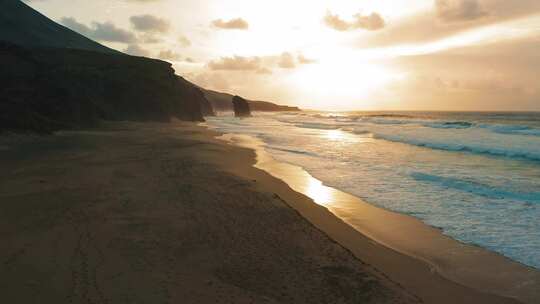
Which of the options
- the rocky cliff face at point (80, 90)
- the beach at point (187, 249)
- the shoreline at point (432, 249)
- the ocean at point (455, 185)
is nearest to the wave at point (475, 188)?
the ocean at point (455, 185)

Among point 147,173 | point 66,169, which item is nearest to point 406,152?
point 147,173

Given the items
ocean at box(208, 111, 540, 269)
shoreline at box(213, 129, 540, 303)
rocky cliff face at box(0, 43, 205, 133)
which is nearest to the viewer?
shoreline at box(213, 129, 540, 303)

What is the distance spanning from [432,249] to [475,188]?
8.54 m

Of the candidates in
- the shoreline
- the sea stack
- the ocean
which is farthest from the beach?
the sea stack

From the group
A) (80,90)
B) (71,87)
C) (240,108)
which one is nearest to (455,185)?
(71,87)

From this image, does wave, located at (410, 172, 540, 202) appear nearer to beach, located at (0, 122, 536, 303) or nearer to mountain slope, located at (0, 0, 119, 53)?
beach, located at (0, 122, 536, 303)

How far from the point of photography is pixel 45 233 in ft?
30.6

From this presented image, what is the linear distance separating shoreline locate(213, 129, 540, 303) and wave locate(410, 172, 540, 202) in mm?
5049

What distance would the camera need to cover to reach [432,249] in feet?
32.1

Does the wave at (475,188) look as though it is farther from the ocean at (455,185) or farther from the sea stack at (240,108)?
the sea stack at (240,108)

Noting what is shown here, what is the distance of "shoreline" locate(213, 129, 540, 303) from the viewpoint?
25.8 ft

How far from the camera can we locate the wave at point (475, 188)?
15.4m

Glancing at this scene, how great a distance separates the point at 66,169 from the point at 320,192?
417 inches

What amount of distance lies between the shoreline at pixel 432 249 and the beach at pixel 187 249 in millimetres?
220
